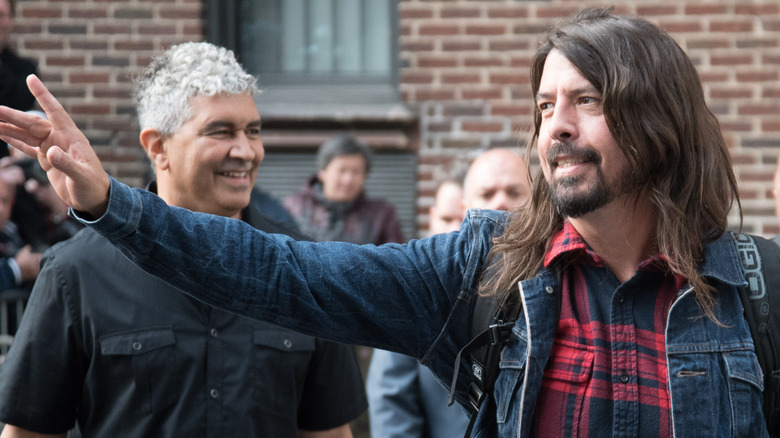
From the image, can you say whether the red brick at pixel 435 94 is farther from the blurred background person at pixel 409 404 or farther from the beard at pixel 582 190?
the beard at pixel 582 190

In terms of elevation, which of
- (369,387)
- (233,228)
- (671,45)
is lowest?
(369,387)

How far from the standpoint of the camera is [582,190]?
6.69ft

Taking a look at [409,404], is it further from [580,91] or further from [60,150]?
[60,150]

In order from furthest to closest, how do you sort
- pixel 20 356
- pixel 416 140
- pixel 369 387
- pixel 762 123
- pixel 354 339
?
pixel 416 140
pixel 762 123
pixel 369 387
pixel 20 356
pixel 354 339

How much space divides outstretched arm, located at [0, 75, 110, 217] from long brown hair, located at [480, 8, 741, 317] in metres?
0.88

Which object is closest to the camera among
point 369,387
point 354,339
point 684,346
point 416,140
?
point 684,346

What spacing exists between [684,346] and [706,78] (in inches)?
163

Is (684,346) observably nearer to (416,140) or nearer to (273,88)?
(416,140)

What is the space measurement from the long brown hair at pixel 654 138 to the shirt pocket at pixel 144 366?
0.93 meters

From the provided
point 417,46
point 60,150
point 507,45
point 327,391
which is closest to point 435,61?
point 417,46

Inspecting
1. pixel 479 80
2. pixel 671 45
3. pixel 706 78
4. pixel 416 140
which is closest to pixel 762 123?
pixel 706 78

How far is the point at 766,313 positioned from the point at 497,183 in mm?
1858

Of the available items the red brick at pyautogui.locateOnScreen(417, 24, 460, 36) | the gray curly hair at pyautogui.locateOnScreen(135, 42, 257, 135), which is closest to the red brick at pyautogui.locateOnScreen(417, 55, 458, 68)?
the red brick at pyautogui.locateOnScreen(417, 24, 460, 36)

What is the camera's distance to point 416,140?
19.9 ft
